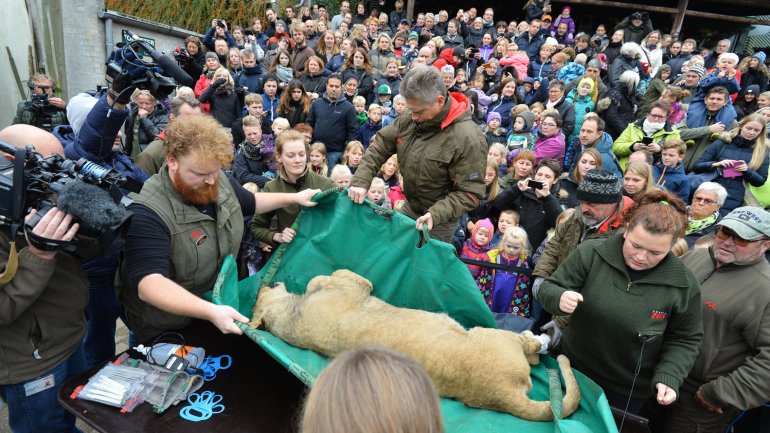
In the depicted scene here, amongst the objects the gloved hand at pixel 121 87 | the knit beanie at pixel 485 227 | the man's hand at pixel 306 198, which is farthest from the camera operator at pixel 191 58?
the man's hand at pixel 306 198

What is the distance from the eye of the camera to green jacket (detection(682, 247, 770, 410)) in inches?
98.7

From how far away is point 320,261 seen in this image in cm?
317

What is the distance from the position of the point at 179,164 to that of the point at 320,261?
3.87 ft

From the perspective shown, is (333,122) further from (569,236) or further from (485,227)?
(569,236)

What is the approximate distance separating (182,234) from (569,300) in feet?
7.01

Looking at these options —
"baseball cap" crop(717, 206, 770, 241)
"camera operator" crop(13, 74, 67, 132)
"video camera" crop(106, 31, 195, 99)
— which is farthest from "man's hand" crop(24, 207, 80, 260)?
"camera operator" crop(13, 74, 67, 132)

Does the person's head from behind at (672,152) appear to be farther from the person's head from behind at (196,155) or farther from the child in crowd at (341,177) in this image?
the person's head from behind at (196,155)

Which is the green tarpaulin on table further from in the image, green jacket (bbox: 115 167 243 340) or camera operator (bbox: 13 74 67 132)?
camera operator (bbox: 13 74 67 132)

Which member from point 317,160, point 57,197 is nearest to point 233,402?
point 57,197

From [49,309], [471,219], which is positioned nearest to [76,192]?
[49,309]

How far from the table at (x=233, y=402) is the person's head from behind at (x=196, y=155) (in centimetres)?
89

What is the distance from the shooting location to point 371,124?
26.4 ft

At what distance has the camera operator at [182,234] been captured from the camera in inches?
86.9

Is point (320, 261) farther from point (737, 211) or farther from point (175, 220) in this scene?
point (737, 211)
